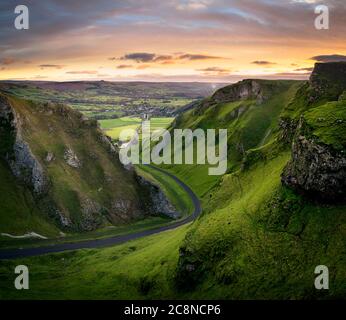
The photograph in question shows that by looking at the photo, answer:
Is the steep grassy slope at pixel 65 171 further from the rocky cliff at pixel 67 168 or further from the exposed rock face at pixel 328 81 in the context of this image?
the exposed rock face at pixel 328 81

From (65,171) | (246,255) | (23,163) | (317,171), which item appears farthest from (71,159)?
(317,171)

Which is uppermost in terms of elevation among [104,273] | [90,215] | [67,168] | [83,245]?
[67,168]

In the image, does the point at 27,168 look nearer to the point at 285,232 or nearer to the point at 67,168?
the point at 67,168

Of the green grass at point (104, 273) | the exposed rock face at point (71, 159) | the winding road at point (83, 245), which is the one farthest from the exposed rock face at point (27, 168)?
the green grass at point (104, 273)

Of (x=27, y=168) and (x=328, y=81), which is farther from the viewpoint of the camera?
(x=27, y=168)
